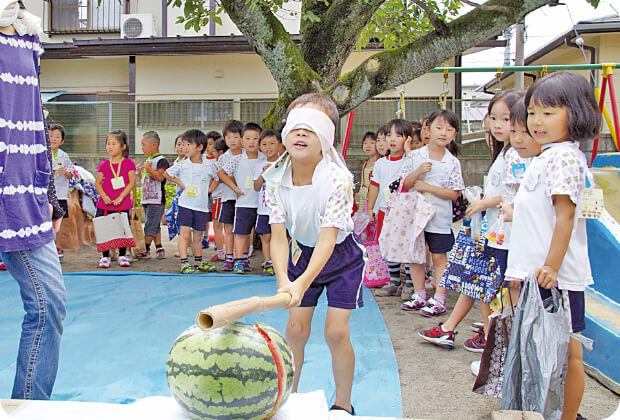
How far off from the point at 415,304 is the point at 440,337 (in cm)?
104

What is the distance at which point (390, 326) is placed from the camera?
416 centimetres

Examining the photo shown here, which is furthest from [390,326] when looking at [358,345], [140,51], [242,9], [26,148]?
[140,51]

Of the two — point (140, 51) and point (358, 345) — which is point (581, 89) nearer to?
point (358, 345)

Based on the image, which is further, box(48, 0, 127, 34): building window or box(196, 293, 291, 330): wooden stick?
box(48, 0, 127, 34): building window

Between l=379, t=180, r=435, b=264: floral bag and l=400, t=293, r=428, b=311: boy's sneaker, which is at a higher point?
l=379, t=180, r=435, b=264: floral bag

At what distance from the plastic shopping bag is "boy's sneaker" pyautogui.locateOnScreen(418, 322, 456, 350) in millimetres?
1498

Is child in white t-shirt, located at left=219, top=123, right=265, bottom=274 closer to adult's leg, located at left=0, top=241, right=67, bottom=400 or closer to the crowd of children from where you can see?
the crowd of children

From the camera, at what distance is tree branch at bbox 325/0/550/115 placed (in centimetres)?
579

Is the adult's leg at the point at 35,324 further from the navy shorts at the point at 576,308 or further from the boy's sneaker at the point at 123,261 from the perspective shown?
the boy's sneaker at the point at 123,261

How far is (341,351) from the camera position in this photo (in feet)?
7.81

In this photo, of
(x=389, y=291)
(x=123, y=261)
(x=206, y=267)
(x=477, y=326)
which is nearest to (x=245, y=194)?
(x=206, y=267)

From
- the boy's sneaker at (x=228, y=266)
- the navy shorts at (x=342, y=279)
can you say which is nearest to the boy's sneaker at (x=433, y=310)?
the navy shorts at (x=342, y=279)

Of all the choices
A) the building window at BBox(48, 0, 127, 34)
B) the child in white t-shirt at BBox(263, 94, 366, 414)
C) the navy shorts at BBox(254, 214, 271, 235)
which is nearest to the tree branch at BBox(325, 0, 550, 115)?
the navy shorts at BBox(254, 214, 271, 235)

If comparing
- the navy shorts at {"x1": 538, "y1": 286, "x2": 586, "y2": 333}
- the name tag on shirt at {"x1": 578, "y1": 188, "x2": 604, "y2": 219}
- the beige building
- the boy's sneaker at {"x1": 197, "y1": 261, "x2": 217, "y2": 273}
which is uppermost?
the beige building
